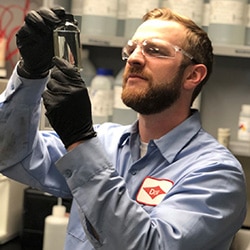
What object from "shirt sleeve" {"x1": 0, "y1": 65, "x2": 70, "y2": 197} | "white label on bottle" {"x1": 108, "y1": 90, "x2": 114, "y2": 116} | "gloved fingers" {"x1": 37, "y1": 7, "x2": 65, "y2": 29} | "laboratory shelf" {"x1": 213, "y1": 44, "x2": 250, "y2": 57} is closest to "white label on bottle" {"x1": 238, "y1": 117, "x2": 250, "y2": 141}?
"laboratory shelf" {"x1": 213, "y1": 44, "x2": 250, "y2": 57}

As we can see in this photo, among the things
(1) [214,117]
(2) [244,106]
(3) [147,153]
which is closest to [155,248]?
(3) [147,153]

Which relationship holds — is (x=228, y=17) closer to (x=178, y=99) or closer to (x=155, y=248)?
(x=178, y=99)

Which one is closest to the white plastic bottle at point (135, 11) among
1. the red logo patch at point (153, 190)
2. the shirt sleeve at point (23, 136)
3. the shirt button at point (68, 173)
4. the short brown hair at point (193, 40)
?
the short brown hair at point (193, 40)

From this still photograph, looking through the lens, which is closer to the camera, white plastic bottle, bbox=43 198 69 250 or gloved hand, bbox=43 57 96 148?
gloved hand, bbox=43 57 96 148

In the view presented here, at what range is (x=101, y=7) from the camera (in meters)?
2.02

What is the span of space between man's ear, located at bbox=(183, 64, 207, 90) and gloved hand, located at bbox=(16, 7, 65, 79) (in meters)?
0.37

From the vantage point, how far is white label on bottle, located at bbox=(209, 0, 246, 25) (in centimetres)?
194

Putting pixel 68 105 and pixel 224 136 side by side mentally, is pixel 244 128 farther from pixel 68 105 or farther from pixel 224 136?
pixel 68 105

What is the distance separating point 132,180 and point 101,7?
0.83m

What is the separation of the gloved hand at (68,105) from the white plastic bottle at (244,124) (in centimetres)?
101

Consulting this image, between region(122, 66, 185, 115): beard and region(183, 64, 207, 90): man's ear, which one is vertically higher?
region(183, 64, 207, 90): man's ear

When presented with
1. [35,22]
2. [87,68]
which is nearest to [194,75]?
[35,22]

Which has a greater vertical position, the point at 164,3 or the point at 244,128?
the point at 164,3

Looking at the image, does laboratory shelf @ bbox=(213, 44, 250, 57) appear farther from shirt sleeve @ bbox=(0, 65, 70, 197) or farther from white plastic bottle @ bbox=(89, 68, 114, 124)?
shirt sleeve @ bbox=(0, 65, 70, 197)
